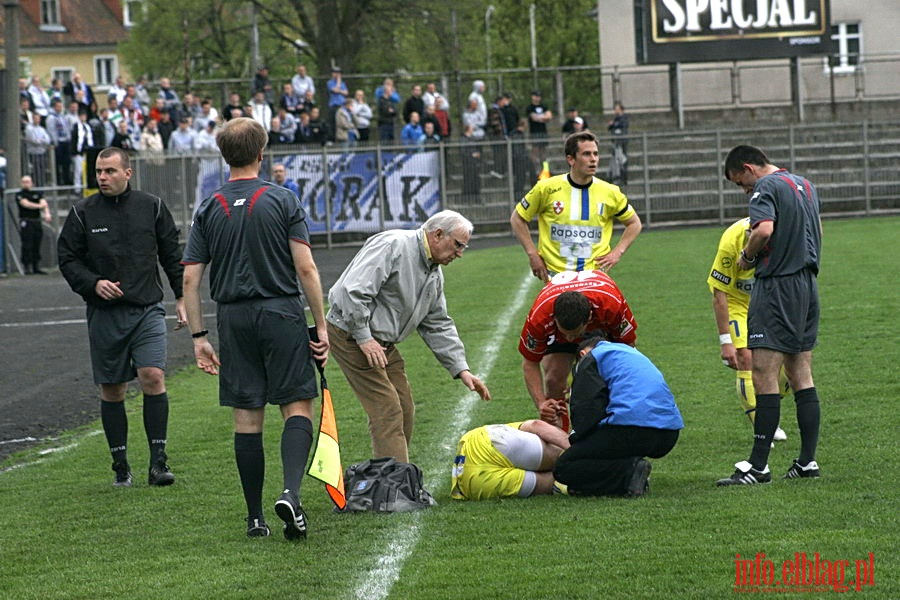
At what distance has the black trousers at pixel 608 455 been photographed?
7.11 metres

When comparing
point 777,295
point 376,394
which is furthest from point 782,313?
point 376,394

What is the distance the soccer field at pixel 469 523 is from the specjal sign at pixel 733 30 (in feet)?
85.0

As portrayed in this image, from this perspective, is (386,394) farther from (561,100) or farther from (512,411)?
(561,100)

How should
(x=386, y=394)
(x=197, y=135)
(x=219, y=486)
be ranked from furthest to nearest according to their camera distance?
(x=197, y=135) < (x=219, y=486) < (x=386, y=394)

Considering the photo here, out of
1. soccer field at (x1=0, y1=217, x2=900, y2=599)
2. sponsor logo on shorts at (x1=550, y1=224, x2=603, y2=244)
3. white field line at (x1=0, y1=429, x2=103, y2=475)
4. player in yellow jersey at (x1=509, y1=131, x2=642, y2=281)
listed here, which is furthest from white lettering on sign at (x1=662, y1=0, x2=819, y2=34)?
white field line at (x1=0, y1=429, x2=103, y2=475)

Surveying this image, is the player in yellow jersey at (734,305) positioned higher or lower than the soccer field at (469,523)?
higher

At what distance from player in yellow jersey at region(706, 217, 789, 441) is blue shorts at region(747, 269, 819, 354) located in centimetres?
130

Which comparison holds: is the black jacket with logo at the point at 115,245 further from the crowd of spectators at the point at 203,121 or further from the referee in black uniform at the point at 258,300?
the crowd of spectators at the point at 203,121

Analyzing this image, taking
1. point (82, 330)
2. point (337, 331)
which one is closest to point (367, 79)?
point (82, 330)

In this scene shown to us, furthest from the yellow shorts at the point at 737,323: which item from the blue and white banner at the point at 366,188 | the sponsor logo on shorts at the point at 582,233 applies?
the blue and white banner at the point at 366,188

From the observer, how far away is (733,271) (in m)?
8.85

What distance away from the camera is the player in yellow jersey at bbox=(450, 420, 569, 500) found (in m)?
7.32

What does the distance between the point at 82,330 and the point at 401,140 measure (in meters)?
16.4

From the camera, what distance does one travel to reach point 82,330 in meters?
17.7
